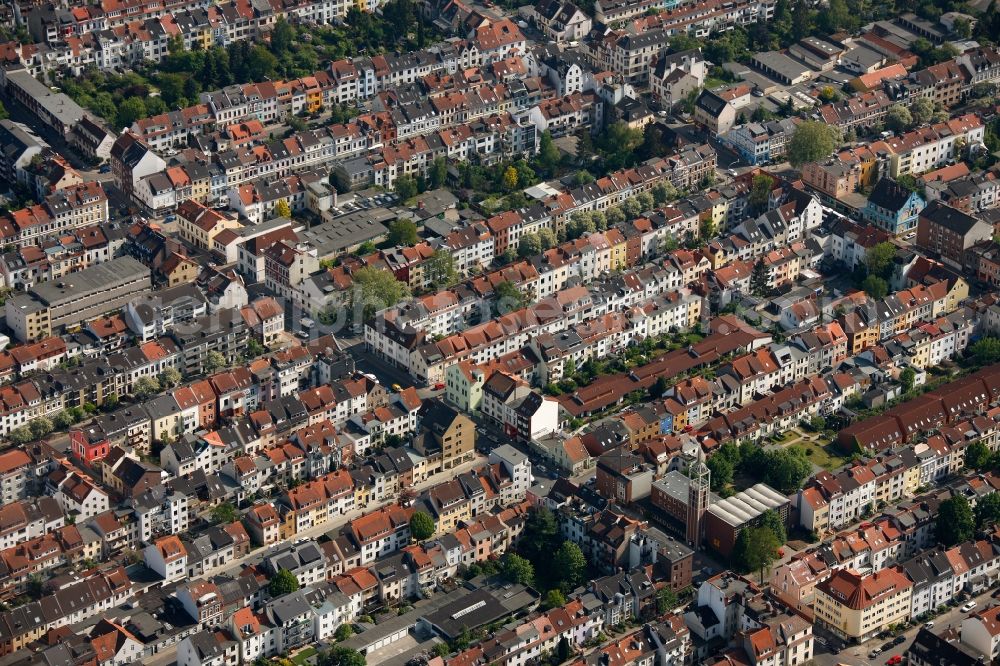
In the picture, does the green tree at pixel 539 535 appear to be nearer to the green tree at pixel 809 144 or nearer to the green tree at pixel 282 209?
the green tree at pixel 282 209

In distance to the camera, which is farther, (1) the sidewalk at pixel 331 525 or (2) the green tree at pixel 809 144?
(2) the green tree at pixel 809 144

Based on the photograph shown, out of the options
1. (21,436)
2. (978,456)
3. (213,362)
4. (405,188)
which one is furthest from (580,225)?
(21,436)

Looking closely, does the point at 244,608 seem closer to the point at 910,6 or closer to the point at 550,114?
the point at 550,114

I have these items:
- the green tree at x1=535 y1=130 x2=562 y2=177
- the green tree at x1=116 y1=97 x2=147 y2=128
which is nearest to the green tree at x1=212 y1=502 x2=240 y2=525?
the green tree at x1=535 y1=130 x2=562 y2=177

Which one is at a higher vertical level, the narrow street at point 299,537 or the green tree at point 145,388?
the green tree at point 145,388

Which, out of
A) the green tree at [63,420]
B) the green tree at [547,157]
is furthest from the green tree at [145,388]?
the green tree at [547,157]

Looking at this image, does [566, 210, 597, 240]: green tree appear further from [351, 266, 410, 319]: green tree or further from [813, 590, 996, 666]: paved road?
[813, 590, 996, 666]: paved road

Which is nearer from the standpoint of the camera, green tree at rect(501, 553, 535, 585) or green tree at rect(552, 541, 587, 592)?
green tree at rect(501, 553, 535, 585)
